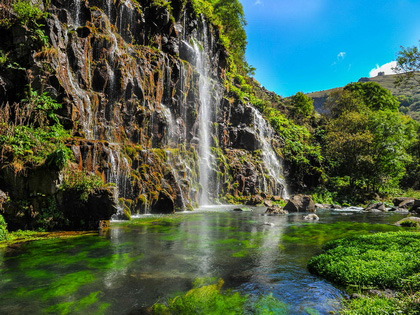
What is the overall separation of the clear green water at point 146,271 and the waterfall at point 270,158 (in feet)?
85.9

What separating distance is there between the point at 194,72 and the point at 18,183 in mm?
27281

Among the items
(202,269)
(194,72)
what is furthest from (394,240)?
(194,72)

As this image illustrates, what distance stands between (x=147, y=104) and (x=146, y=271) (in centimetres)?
2161

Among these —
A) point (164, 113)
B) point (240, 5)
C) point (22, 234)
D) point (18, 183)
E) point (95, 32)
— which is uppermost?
point (240, 5)

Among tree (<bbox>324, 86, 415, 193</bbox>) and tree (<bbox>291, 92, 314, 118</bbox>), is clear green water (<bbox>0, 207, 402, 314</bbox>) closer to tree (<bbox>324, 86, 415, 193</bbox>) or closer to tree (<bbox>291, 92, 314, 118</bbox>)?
tree (<bbox>324, 86, 415, 193</bbox>)

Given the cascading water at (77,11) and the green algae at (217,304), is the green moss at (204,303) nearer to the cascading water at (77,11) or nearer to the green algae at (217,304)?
the green algae at (217,304)

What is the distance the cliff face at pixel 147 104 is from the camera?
19047 millimetres

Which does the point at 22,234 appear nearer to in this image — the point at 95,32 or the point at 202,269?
the point at 202,269

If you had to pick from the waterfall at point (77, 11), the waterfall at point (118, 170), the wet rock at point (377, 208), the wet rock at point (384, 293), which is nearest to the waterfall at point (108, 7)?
the waterfall at point (77, 11)

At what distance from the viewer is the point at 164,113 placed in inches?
1165

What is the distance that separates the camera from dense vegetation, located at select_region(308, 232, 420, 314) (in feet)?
18.0

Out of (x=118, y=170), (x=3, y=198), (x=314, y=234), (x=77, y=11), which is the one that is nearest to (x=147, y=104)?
(x=118, y=170)

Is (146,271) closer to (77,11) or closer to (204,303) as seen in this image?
(204,303)

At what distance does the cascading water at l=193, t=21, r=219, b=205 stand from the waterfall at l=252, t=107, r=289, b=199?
30.1 ft
